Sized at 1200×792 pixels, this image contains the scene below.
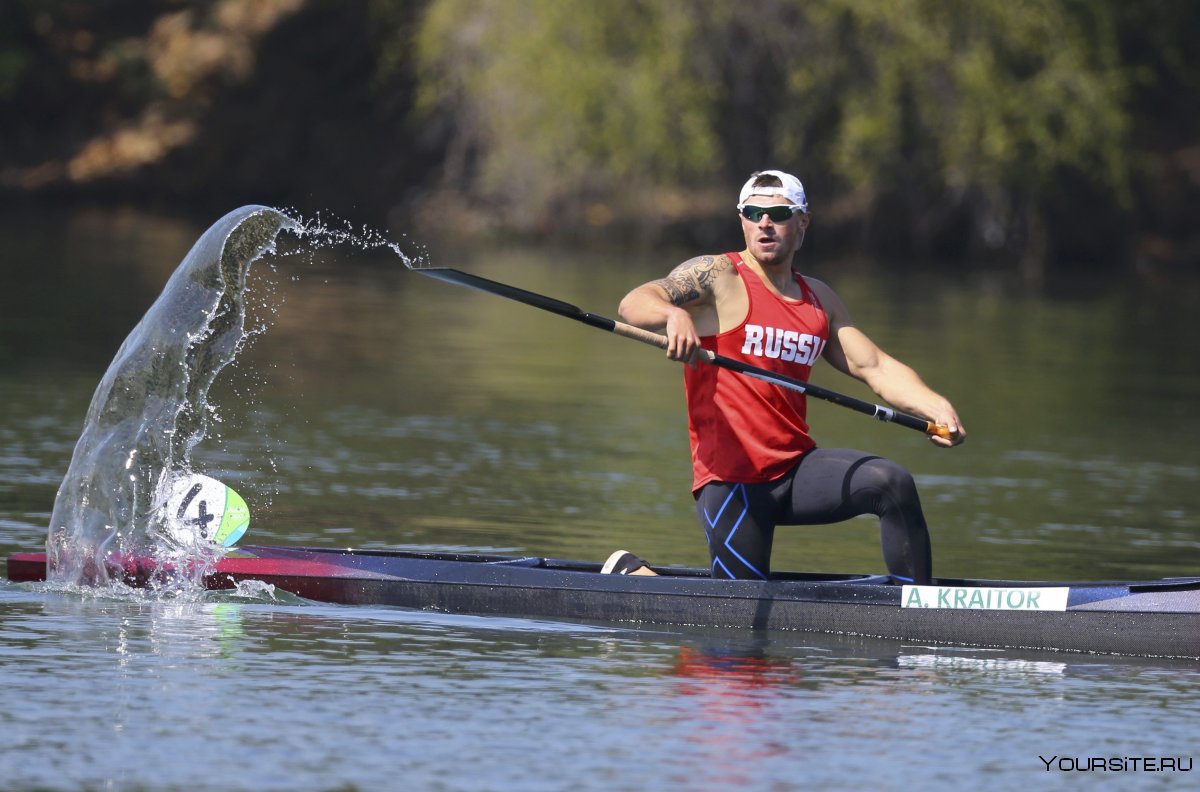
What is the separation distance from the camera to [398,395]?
18.0m

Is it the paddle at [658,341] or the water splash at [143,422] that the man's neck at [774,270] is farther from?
the water splash at [143,422]

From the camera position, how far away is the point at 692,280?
8.65 metres

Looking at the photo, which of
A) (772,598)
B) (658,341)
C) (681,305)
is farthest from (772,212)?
(772,598)

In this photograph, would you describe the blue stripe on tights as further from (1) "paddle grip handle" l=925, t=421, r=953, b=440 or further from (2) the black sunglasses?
(2) the black sunglasses

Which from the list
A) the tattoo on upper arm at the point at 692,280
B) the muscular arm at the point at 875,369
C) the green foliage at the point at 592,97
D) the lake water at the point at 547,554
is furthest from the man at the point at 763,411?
the green foliage at the point at 592,97

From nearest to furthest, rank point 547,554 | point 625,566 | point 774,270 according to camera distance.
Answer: point 774,270, point 625,566, point 547,554

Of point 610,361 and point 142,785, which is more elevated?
point 610,361

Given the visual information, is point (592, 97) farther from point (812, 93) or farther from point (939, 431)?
point (939, 431)

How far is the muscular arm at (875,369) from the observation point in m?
8.95

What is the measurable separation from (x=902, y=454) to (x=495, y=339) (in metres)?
8.53

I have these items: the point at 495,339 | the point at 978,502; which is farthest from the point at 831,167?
the point at 978,502

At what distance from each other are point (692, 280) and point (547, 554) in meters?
2.83

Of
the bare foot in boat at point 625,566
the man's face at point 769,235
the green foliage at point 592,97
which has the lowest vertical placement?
the bare foot in boat at point 625,566

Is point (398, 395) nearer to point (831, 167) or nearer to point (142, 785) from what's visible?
point (142, 785)
